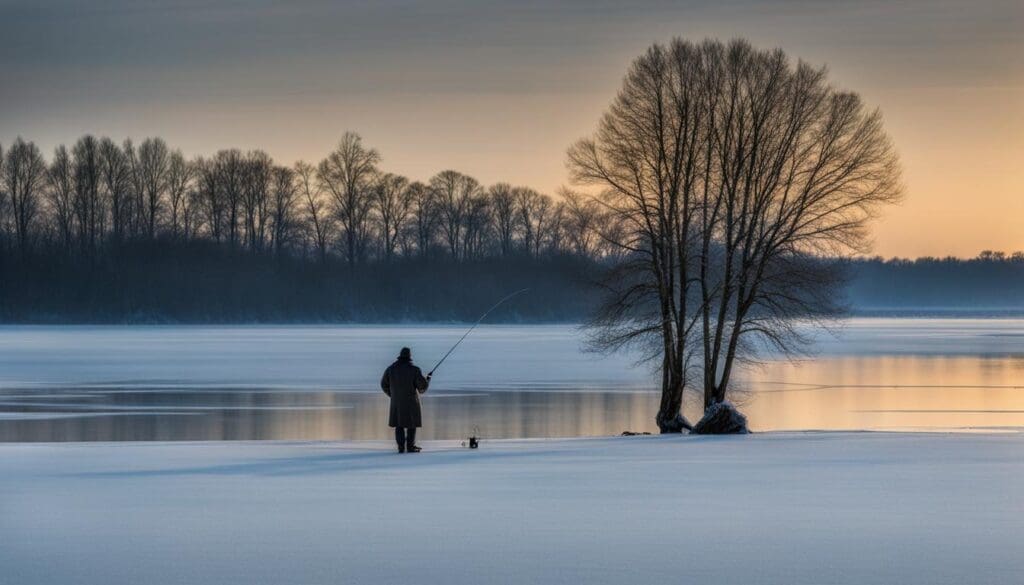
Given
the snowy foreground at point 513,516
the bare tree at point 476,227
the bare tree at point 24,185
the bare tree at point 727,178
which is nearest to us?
the snowy foreground at point 513,516

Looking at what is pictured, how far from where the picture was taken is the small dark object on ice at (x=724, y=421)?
2620 centimetres

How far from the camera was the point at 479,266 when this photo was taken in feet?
459

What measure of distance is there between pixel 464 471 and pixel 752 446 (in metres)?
6.11

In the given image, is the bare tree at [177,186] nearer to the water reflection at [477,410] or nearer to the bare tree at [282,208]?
the bare tree at [282,208]

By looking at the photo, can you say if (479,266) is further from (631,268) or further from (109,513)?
(109,513)

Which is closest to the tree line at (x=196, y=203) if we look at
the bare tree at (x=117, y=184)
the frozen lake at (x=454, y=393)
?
the bare tree at (x=117, y=184)

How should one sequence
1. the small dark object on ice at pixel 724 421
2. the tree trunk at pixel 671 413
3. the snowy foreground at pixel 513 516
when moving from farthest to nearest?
the tree trunk at pixel 671 413, the small dark object on ice at pixel 724 421, the snowy foreground at pixel 513 516

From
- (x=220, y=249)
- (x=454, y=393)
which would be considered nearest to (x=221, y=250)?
(x=220, y=249)

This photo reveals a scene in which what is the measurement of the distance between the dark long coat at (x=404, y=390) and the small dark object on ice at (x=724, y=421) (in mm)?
7862

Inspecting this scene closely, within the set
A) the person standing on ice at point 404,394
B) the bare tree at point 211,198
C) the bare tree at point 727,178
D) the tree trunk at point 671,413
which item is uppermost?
the bare tree at point 211,198

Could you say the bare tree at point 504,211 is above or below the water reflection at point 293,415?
above

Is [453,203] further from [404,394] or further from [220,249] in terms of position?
[404,394]

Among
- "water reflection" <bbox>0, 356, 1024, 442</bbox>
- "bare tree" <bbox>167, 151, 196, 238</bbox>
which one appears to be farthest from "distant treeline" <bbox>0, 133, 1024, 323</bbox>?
"water reflection" <bbox>0, 356, 1024, 442</bbox>

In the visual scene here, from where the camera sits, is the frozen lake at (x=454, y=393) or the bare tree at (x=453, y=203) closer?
the frozen lake at (x=454, y=393)
